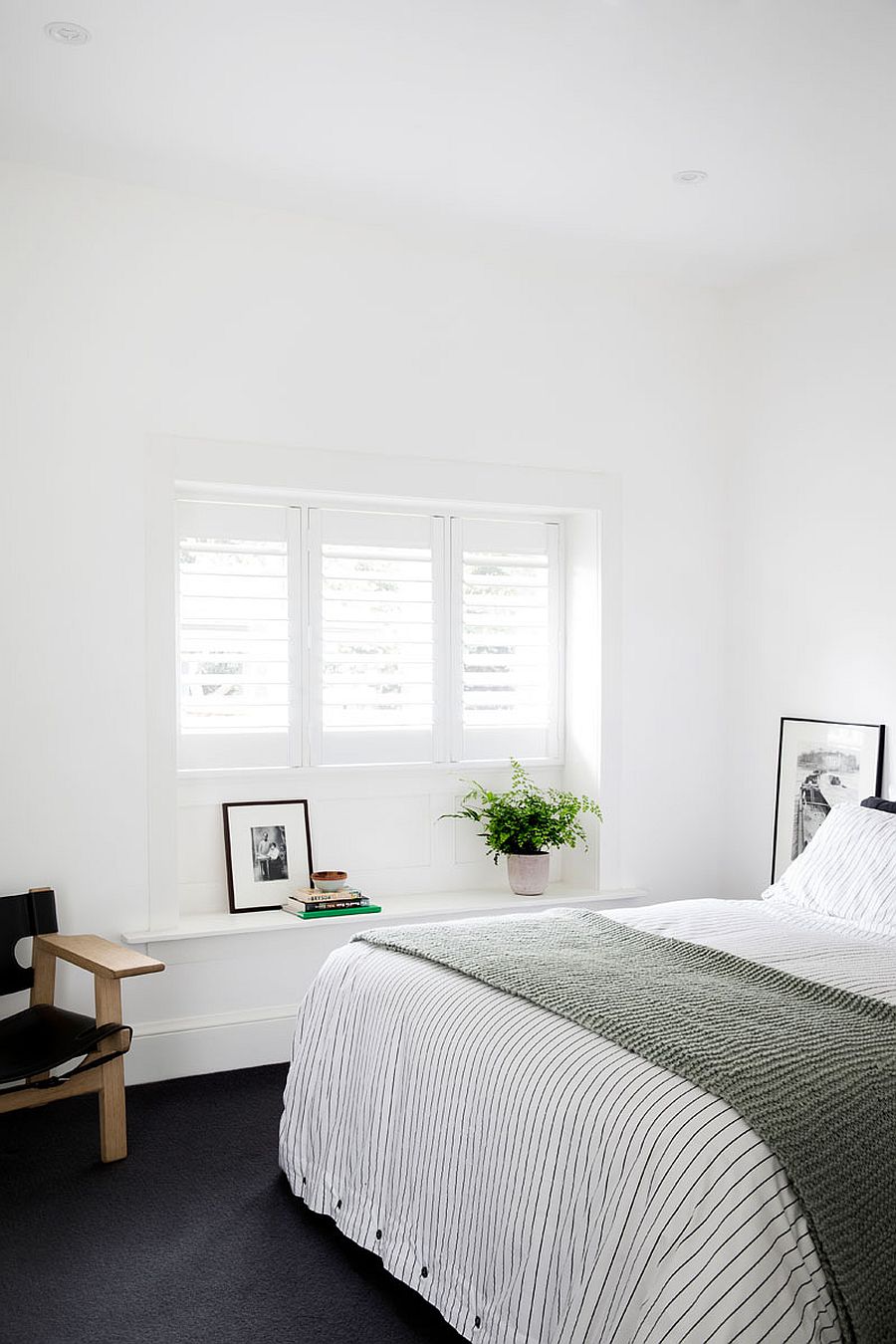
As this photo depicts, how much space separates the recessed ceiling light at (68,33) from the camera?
9.07 feet

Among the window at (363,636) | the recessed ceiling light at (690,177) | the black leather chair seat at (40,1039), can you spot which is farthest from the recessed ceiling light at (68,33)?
the black leather chair seat at (40,1039)

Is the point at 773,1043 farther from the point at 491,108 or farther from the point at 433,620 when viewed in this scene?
the point at 433,620

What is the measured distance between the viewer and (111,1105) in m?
3.19

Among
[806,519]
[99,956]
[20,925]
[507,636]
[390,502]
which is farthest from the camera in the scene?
[507,636]

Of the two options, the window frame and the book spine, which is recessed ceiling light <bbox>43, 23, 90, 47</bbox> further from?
the book spine

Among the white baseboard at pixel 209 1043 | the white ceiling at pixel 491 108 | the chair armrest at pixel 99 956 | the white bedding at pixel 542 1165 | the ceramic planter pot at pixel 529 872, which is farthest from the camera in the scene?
the ceramic planter pot at pixel 529 872

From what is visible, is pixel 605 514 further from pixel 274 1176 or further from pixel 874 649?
pixel 274 1176

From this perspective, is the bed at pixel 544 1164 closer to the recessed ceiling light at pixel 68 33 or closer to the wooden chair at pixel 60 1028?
the wooden chair at pixel 60 1028

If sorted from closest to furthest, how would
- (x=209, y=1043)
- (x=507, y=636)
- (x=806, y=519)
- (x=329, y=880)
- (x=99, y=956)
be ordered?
(x=99, y=956), (x=209, y=1043), (x=329, y=880), (x=806, y=519), (x=507, y=636)

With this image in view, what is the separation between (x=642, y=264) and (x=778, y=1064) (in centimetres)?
341

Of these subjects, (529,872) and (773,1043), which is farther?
(529,872)

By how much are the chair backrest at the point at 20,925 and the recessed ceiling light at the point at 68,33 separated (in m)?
2.40

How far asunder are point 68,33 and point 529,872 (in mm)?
3153

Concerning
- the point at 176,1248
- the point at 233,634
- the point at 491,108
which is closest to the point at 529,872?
the point at 233,634
